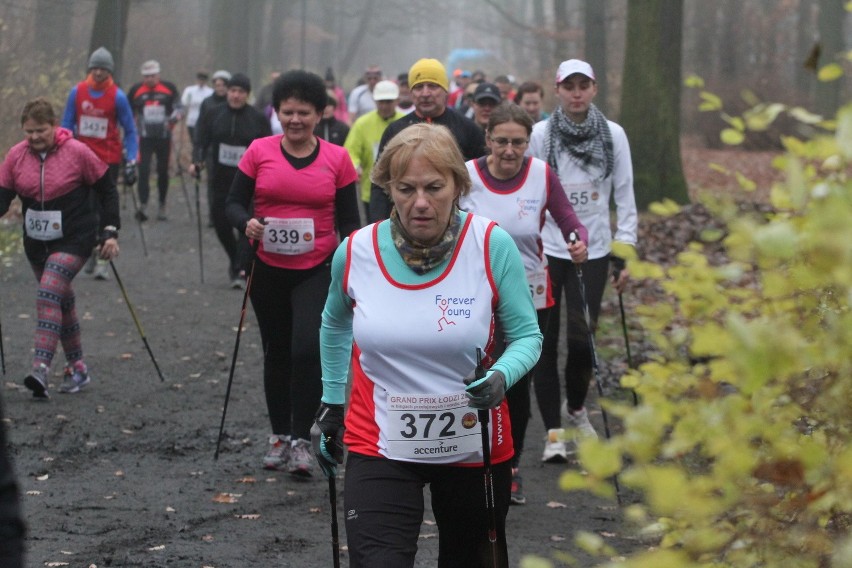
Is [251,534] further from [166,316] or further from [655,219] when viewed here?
[655,219]

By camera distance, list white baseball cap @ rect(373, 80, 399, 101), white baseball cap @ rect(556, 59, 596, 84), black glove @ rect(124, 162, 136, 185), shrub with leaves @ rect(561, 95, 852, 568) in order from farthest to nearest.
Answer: black glove @ rect(124, 162, 136, 185), white baseball cap @ rect(373, 80, 399, 101), white baseball cap @ rect(556, 59, 596, 84), shrub with leaves @ rect(561, 95, 852, 568)

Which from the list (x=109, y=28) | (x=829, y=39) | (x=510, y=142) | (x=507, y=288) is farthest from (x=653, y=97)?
(x=507, y=288)

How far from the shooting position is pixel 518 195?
7105 millimetres

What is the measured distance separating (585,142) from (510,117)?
1198 mm

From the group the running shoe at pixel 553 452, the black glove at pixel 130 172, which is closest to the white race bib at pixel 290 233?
the running shoe at pixel 553 452

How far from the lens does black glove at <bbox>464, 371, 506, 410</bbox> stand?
13.6ft

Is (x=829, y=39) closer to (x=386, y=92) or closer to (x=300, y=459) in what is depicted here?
(x=386, y=92)

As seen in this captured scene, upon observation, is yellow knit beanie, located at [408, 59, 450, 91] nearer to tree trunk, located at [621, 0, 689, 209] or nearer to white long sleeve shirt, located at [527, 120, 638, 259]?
white long sleeve shirt, located at [527, 120, 638, 259]

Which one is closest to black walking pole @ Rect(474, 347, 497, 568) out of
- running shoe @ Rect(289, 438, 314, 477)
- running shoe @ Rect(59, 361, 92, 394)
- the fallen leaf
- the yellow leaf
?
the yellow leaf

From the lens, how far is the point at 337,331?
15.9 feet

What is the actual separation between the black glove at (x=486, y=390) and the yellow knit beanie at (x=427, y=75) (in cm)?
455

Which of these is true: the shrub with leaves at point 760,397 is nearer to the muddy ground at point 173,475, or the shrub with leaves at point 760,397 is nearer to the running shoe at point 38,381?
the muddy ground at point 173,475

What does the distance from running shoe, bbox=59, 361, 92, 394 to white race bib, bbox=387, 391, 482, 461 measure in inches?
247

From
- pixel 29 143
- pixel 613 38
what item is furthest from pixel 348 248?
pixel 613 38
